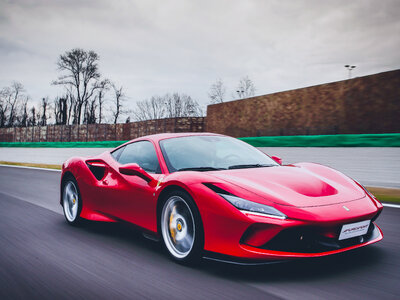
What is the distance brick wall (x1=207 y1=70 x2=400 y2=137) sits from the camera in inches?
384

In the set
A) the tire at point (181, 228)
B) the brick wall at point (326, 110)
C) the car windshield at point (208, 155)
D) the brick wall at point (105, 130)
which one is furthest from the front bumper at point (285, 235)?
the brick wall at point (105, 130)

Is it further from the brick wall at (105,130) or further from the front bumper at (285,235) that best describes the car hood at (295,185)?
the brick wall at (105,130)

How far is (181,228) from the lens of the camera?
3402mm

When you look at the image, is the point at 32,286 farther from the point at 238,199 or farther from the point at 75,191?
the point at 75,191

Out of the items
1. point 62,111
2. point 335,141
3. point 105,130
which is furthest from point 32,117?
point 335,141

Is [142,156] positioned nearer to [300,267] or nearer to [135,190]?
[135,190]

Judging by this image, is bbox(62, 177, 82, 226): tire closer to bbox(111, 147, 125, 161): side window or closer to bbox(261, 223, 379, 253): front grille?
bbox(111, 147, 125, 161): side window

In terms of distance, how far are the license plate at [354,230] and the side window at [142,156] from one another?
1748 mm

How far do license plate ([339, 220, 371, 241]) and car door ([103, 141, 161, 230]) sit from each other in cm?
163

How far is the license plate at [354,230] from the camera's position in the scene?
2.88 m

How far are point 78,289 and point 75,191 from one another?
2518 mm

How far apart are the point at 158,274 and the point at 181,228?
1.41 ft

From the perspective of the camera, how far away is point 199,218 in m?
3.13

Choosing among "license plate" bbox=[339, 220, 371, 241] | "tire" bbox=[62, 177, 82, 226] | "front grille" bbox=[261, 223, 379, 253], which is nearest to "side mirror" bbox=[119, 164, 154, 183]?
"front grille" bbox=[261, 223, 379, 253]
